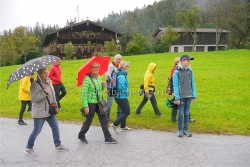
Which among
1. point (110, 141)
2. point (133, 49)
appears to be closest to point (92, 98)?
point (110, 141)

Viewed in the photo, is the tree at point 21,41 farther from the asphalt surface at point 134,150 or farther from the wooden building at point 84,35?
the asphalt surface at point 134,150

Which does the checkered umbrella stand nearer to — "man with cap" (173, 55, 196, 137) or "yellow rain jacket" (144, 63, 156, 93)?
"man with cap" (173, 55, 196, 137)

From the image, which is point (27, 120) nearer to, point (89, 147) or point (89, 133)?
point (89, 133)

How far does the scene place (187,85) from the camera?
602 centimetres

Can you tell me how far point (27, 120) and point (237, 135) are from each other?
19.2 ft

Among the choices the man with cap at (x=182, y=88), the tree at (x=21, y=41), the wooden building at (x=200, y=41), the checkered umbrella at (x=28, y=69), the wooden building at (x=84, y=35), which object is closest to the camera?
the checkered umbrella at (x=28, y=69)

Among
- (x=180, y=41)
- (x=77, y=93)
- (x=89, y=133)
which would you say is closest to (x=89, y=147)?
(x=89, y=133)

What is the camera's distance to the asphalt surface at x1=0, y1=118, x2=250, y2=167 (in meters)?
4.61

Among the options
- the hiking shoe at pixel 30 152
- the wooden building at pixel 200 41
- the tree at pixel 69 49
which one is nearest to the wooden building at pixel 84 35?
the tree at pixel 69 49

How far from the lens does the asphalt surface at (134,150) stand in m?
4.61

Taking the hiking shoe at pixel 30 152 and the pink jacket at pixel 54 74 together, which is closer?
the hiking shoe at pixel 30 152

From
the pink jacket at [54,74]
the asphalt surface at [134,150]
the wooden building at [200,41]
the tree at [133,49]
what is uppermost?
the wooden building at [200,41]

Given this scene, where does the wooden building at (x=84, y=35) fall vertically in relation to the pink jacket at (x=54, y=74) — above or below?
above

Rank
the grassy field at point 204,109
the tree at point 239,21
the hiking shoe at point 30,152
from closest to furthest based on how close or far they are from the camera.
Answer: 1. the hiking shoe at point 30,152
2. the grassy field at point 204,109
3. the tree at point 239,21
